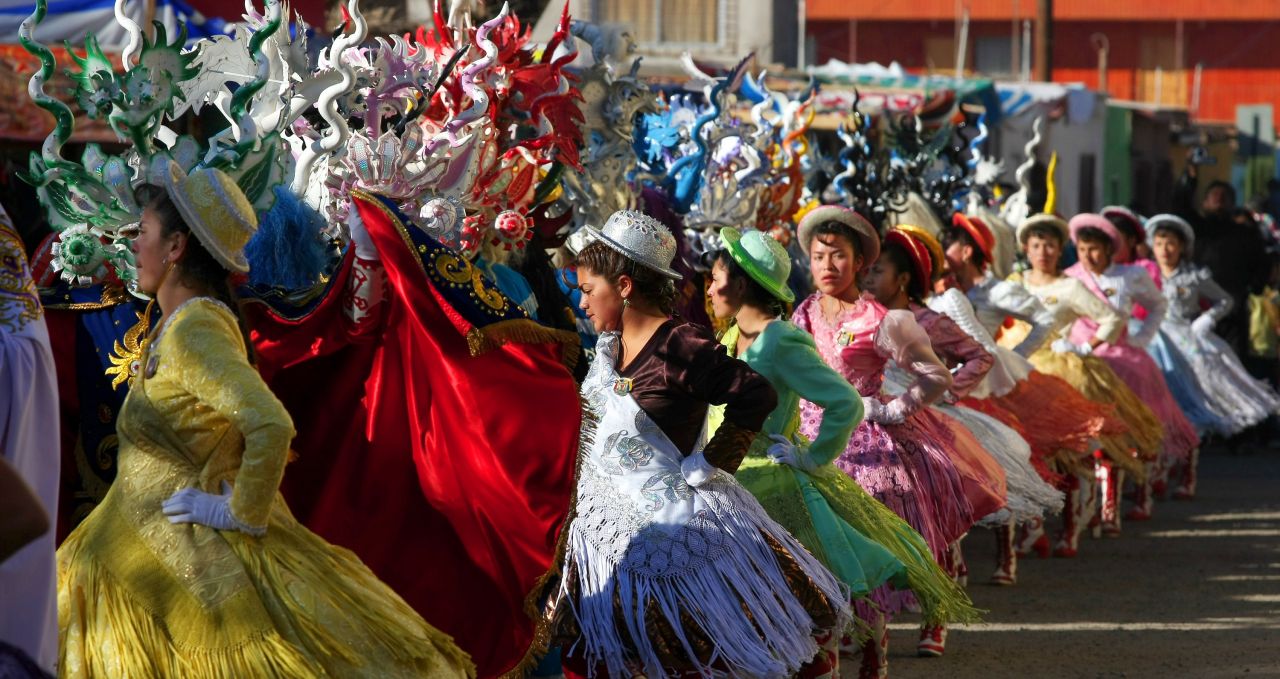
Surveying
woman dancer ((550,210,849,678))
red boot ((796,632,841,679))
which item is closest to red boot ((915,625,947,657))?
red boot ((796,632,841,679))

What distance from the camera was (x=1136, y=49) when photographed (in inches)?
1859

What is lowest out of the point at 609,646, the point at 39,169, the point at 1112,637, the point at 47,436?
the point at 1112,637

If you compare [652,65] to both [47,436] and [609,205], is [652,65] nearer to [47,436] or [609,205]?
[609,205]

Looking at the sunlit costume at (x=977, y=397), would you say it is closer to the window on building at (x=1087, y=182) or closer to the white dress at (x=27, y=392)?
the white dress at (x=27, y=392)

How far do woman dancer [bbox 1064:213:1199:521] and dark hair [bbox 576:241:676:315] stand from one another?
7.25 m

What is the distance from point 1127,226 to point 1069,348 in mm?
2016

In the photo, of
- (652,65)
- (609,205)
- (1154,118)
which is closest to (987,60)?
(1154,118)

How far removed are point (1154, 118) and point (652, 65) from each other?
11.7 m

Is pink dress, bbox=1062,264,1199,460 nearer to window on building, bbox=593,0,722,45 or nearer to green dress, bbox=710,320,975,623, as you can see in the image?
green dress, bbox=710,320,975,623

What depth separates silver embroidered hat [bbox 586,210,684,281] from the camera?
5.46m

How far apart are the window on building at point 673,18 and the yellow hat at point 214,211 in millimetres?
22337

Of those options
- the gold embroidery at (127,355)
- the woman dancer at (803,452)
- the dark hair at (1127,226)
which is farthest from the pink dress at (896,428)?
the dark hair at (1127,226)

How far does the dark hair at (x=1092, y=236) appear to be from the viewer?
1246 cm

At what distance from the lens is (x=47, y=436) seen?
15.0ft
